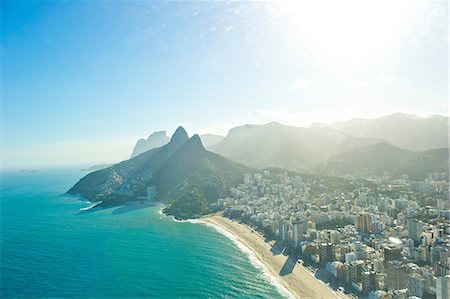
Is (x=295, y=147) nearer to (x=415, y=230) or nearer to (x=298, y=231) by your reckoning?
(x=415, y=230)

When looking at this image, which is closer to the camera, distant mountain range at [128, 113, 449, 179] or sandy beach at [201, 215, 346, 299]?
sandy beach at [201, 215, 346, 299]

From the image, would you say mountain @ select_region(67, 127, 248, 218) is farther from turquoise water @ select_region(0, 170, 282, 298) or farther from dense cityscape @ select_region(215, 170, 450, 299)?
turquoise water @ select_region(0, 170, 282, 298)

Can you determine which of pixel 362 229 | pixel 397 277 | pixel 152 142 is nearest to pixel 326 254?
pixel 397 277

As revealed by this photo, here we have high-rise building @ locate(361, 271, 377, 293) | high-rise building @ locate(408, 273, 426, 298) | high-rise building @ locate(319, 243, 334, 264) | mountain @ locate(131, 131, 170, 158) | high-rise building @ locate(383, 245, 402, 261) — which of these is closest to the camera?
high-rise building @ locate(408, 273, 426, 298)

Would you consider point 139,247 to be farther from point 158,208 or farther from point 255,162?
point 255,162

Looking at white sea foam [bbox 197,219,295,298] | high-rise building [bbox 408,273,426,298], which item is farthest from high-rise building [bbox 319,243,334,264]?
high-rise building [bbox 408,273,426,298]

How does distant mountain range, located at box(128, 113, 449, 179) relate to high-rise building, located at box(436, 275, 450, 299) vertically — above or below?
above
